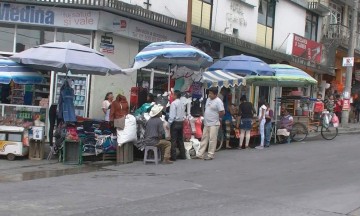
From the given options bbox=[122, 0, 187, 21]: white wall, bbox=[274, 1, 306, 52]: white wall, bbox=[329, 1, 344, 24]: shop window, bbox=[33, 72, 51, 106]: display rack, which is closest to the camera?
bbox=[33, 72, 51, 106]: display rack

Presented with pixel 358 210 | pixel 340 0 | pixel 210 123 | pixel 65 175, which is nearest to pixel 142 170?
pixel 65 175

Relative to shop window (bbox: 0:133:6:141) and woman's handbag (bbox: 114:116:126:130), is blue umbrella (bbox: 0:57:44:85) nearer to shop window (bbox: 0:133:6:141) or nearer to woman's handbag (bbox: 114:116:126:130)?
shop window (bbox: 0:133:6:141)

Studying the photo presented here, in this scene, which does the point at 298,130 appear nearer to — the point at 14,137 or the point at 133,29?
the point at 133,29

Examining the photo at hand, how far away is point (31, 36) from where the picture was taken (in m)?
15.9

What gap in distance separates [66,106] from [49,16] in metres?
4.52

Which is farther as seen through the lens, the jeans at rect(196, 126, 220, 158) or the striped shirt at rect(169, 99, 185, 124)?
the jeans at rect(196, 126, 220, 158)

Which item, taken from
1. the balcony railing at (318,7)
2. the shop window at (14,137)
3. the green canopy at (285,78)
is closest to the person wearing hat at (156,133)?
the shop window at (14,137)

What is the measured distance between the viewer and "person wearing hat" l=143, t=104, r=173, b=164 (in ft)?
39.5

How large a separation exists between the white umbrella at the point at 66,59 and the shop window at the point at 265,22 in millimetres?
13724

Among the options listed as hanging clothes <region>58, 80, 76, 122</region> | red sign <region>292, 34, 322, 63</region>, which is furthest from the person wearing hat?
red sign <region>292, 34, 322, 63</region>

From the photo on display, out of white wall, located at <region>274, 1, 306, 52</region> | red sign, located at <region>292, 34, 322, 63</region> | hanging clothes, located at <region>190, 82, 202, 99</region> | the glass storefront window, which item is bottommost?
hanging clothes, located at <region>190, 82, 202, 99</region>

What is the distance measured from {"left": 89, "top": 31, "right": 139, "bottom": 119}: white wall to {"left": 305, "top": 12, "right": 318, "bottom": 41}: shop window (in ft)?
48.5

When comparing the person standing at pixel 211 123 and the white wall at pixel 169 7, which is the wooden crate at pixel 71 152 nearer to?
the person standing at pixel 211 123

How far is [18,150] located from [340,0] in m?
25.6
